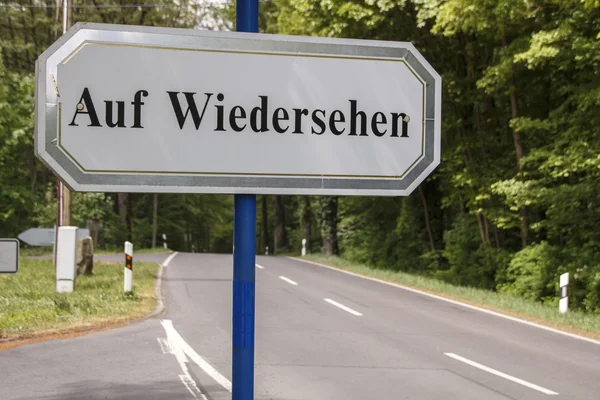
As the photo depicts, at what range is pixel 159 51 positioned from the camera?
2174mm

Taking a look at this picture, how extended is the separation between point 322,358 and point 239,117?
7.76 meters

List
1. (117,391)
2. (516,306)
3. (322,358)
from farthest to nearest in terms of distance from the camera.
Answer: (516,306)
(322,358)
(117,391)

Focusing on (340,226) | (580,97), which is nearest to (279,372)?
(580,97)

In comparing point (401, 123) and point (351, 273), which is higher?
point (401, 123)

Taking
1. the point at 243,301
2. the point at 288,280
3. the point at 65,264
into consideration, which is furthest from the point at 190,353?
the point at 288,280

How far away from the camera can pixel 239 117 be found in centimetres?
225

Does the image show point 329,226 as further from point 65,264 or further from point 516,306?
point 65,264

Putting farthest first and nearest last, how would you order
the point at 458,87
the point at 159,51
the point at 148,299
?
the point at 458,87, the point at 148,299, the point at 159,51

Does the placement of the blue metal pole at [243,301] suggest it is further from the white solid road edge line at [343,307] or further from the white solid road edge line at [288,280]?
the white solid road edge line at [288,280]

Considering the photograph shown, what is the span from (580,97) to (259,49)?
1567 cm

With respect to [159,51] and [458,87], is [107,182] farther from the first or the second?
[458,87]

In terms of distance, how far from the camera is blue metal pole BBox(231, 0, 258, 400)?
7.32ft

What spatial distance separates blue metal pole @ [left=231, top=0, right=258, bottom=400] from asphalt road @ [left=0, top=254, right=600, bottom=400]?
5.29 meters

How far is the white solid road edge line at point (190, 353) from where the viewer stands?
8.12 meters
